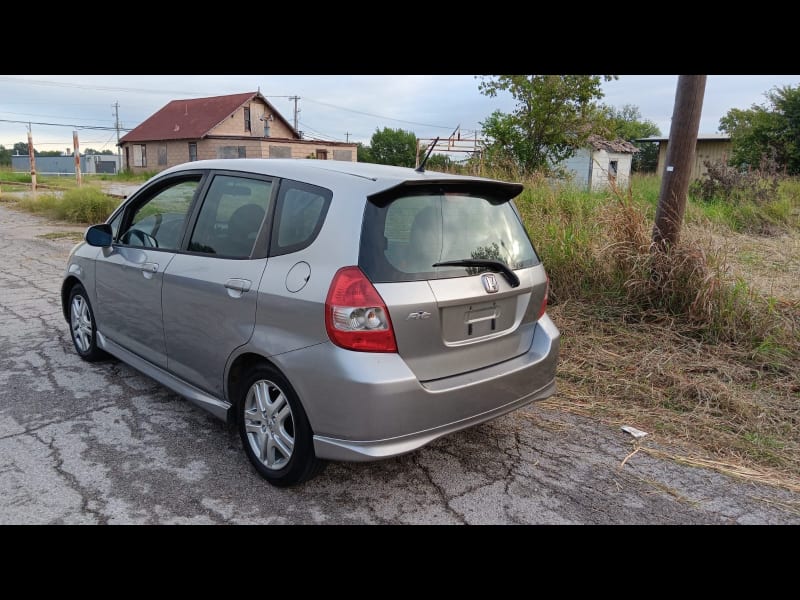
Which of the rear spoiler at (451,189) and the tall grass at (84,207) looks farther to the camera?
the tall grass at (84,207)

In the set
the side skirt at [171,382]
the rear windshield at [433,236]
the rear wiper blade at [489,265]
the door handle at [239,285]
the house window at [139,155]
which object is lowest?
the side skirt at [171,382]

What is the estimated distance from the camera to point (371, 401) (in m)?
2.62

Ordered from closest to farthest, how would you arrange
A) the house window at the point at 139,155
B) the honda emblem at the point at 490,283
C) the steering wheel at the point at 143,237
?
the honda emblem at the point at 490,283, the steering wheel at the point at 143,237, the house window at the point at 139,155

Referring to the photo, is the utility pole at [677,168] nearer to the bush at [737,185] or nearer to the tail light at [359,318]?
the tail light at [359,318]

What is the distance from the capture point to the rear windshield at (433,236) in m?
2.77

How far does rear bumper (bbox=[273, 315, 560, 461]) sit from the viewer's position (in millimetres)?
2627

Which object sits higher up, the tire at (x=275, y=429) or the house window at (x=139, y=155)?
the house window at (x=139, y=155)

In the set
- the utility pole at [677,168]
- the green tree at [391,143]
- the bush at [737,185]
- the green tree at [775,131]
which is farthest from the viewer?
the green tree at [391,143]

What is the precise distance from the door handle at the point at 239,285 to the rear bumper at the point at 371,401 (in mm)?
461

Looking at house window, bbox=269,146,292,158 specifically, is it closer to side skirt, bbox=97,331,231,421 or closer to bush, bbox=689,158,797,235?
bush, bbox=689,158,797,235

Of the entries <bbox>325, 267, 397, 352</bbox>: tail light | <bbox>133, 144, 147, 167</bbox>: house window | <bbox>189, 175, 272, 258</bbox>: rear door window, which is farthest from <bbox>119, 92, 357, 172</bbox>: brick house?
<bbox>325, 267, 397, 352</bbox>: tail light

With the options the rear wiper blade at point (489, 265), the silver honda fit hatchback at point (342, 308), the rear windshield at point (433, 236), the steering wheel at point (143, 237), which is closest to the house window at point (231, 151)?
the steering wheel at point (143, 237)
